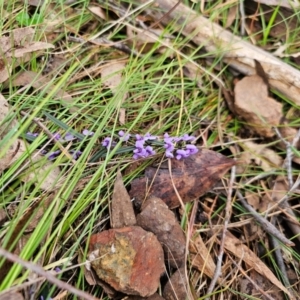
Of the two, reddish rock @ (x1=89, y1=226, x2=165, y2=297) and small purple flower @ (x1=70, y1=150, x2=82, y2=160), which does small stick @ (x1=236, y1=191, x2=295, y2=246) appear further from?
small purple flower @ (x1=70, y1=150, x2=82, y2=160)

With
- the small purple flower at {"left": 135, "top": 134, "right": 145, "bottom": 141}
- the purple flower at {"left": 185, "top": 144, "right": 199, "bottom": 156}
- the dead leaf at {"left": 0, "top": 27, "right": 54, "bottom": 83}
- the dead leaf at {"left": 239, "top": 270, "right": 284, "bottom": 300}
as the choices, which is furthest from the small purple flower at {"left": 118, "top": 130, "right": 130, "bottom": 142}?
the dead leaf at {"left": 239, "top": 270, "right": 284, "bottom": 300}

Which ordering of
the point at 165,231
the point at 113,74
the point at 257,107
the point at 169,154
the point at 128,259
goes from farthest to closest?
the point at 257,107 < the point at 113,74 < the point at 169,154 < the point at 165,231 < the point at 128,259

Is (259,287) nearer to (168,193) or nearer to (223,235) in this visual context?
(223,235)

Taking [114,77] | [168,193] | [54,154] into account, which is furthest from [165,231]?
[114,77]

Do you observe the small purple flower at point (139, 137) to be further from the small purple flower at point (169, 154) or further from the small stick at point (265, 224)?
the small stick at point (265, 224)

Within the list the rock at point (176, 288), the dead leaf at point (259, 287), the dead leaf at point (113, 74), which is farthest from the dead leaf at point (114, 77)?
the dead leaf at point (259, 287)

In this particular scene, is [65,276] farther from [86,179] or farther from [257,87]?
[257,87]
